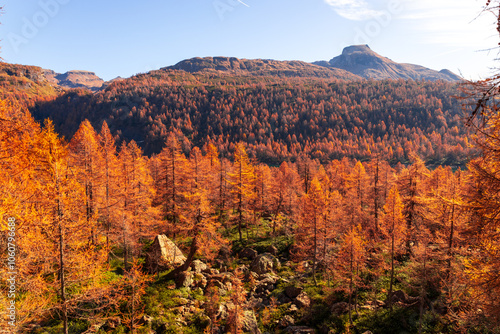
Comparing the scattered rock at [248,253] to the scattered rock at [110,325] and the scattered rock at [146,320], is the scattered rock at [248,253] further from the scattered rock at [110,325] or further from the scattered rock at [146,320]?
the scattered rock at [110,325]

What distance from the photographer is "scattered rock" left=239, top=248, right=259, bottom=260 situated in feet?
100

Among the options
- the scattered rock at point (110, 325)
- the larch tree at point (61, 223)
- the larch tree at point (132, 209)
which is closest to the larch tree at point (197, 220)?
the larch tree at point (132, 209)

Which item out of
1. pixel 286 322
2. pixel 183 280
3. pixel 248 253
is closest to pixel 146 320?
pixel 183 280

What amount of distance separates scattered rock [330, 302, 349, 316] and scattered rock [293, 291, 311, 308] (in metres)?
2.12

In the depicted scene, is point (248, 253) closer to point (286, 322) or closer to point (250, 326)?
point (286, 322)

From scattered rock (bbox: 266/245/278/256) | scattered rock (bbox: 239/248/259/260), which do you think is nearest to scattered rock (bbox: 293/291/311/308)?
scattered rock (bbox: 239/248/259/260)

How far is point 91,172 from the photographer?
22.5 m

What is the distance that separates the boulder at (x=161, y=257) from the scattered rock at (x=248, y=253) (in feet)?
33.9

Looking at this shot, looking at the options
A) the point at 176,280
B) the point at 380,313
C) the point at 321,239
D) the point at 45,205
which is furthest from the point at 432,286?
the point at 45,205

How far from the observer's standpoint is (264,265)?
2734 cm

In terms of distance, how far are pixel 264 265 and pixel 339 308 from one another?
9613 millimetres

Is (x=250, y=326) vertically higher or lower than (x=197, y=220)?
lower

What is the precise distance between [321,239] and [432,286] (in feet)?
32.7

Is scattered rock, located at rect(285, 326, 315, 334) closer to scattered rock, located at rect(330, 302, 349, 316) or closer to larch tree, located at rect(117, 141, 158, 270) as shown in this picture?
scattered rock, located at rect(330, 302, 349, 316)
